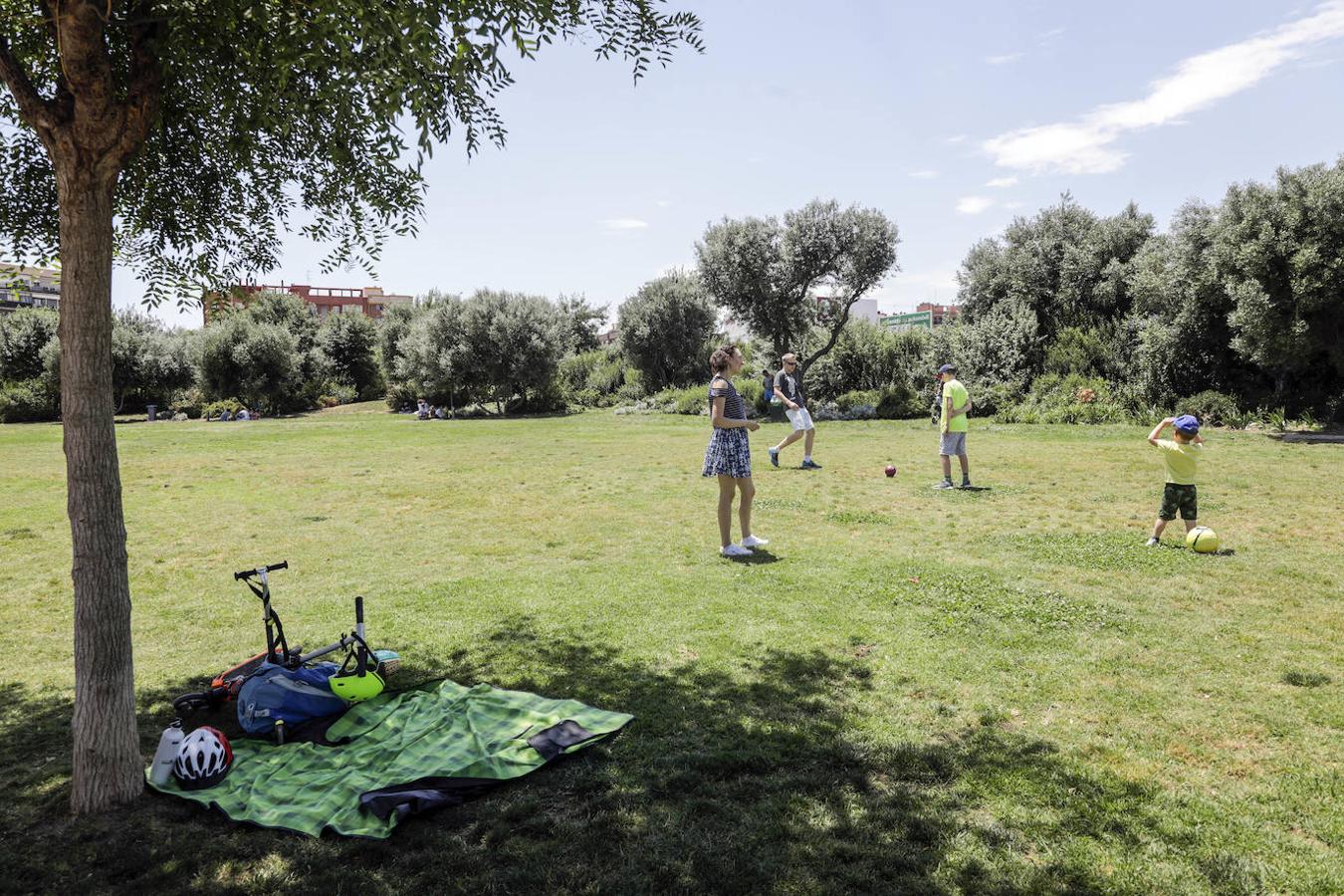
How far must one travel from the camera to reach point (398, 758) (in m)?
4.41

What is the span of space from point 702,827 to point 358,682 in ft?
8.85

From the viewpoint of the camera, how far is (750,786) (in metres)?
4.02

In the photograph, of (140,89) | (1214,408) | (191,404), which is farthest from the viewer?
(191,404)

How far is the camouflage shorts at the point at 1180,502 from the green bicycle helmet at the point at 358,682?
27.2 ft

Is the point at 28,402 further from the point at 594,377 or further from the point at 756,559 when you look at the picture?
the point at 756,559

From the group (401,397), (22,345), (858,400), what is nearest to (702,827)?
(858,400)

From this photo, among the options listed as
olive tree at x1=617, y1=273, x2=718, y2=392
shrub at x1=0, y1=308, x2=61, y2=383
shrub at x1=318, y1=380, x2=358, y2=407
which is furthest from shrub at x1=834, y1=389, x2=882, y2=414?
shrub at x1=0, y1=308, x2=61, y2=383

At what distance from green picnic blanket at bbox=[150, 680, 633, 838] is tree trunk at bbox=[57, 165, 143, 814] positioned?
13.5 inches

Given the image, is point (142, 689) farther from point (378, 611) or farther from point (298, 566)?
point (298, 566)

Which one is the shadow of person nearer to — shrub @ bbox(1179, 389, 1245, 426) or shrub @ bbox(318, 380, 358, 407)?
shrub @ bbox(1179, 389, 1245, 426)

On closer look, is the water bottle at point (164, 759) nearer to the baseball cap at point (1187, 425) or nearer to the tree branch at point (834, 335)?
the baseball cap at point (1187, 425)

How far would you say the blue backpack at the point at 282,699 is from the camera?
4.79 m

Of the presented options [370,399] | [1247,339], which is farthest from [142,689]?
[370,399]

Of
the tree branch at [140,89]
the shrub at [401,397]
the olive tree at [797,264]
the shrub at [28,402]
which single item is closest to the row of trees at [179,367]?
the shrub at [28,402]
